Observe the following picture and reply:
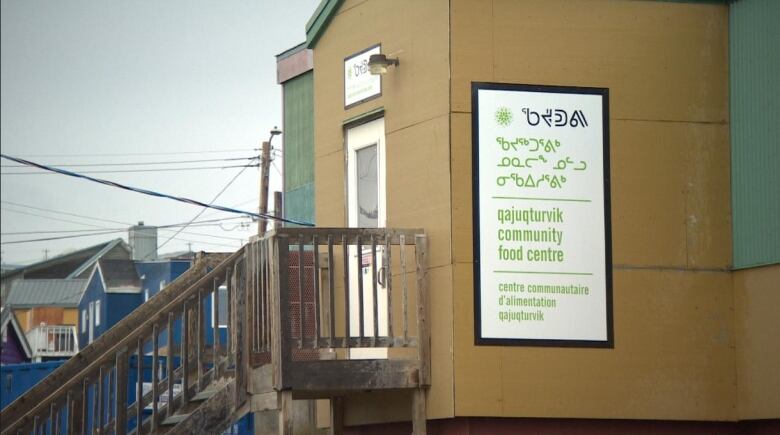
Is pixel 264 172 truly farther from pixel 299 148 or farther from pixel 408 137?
pixel 408 137

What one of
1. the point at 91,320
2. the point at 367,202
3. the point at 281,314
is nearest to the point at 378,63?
the point at 367,202

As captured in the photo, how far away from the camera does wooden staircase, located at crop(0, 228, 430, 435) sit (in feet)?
39.8

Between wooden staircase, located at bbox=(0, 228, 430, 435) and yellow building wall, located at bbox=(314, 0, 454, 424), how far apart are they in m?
0.20

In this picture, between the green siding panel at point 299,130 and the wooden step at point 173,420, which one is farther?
the green siding panel at point 299,130

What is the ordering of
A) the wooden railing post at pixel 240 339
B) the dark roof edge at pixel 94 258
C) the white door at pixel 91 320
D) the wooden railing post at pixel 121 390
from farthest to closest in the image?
1. the dark roof edge at pixel 94 258
2. the white door at pixel 91 320
3. the wooden railing post at pixel 240 339
4. the wooden railing post at pixel 121 390

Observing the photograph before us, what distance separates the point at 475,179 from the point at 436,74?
1093 millimetres

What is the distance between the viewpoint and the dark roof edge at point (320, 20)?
47.9 feet

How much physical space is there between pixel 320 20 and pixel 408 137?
7.95 ft

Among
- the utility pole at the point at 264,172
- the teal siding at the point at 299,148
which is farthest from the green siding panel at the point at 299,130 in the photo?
the utility pole at the point at 264,172

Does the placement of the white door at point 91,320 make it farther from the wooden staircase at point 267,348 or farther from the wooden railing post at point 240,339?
the wooden railing post at point 240,339

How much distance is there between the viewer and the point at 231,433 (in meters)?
25.0

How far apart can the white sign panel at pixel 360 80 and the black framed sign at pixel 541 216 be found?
1541 mm

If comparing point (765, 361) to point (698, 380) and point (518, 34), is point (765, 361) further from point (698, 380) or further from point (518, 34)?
point (518, 34)

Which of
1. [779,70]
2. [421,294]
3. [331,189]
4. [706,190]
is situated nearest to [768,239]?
[706,190]
